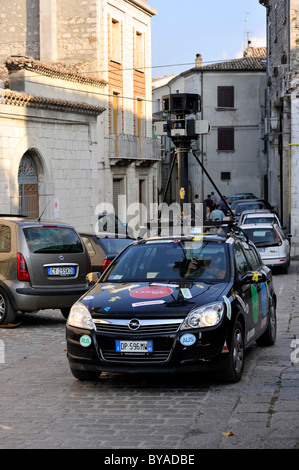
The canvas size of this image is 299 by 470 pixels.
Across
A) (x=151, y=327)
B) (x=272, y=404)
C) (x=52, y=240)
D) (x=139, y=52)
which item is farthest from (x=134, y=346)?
(x=139, y=52)

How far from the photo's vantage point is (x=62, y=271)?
12.9 meters

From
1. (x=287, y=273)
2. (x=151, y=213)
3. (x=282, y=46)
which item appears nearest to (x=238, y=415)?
(x=287, y=273)

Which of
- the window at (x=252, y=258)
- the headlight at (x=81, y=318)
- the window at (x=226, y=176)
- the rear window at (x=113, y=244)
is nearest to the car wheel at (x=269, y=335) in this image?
the window at (x=252, y=258)

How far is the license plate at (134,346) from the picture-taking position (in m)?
7.71

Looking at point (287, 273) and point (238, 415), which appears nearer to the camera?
point (238, 415)

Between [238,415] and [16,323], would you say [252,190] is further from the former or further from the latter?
[238,415]

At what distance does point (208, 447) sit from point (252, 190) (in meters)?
53.3

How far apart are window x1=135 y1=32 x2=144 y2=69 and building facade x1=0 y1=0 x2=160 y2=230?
1.9 inches

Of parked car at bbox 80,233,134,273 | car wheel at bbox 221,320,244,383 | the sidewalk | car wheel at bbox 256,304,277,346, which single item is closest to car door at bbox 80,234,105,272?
parked car at bbox 80,233,134,273

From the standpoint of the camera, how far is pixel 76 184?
26000 mm

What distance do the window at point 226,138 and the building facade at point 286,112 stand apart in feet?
67.1

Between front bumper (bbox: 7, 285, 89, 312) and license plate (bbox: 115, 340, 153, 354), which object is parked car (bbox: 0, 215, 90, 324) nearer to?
front bumper (bbox: 7, 285, 89, 312)
